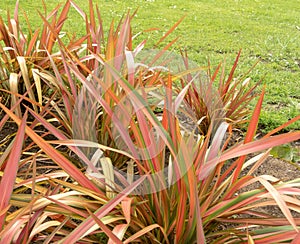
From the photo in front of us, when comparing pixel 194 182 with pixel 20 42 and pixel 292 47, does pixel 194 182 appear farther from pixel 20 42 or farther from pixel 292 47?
pixel 292 47

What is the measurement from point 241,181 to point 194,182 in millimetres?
257

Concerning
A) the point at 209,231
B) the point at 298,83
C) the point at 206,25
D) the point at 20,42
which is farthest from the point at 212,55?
the point at 209,231

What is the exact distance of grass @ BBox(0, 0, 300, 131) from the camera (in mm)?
4117

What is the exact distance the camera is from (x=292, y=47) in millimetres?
5574

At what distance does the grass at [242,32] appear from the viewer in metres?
4.12

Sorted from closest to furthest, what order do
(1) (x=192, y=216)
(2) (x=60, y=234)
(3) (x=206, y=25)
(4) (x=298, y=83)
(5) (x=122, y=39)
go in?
(1) (x=192, y=216) → (2) (x=60, y=234) → (5) (x=122, y=39) → (4) (x=298, y=83) → (3) (x=206, y=25)

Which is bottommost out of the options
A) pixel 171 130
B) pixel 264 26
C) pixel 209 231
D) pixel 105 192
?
pixel 264 26

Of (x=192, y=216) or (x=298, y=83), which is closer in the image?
(x=192, y=216)

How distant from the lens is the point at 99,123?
7.79 ft

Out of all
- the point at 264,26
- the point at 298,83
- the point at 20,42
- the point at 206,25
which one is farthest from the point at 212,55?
the point at 20,42

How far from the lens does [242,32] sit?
625cm

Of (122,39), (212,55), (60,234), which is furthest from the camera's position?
(212,55)

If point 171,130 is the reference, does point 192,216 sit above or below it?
below

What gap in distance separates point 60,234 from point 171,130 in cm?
56
